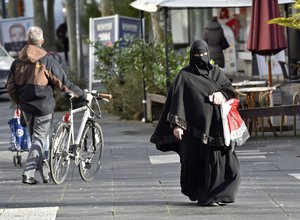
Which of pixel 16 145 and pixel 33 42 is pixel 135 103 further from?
pixel 33 42

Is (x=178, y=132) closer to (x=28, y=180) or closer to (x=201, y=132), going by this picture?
(x=201, y=132)

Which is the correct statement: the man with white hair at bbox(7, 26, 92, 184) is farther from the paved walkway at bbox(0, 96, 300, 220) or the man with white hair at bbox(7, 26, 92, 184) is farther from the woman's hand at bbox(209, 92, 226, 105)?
the woman's hand at bbox(209, 92, 226, 105)

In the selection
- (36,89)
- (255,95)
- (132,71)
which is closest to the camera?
(36,89)

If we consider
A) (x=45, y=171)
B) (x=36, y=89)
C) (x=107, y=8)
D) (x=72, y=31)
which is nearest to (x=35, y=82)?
(x=36, y=89)

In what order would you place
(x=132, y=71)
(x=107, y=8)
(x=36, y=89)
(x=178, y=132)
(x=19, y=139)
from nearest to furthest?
(x=178, y=132)
(x=36, y=89)
(x=19, y=139)
(x=132, y=71)
(x=107, y=8)

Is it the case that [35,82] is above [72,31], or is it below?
below

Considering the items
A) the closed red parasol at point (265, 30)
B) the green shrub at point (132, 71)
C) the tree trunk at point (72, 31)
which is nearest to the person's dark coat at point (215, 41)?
the green shrub at point (132, 71)

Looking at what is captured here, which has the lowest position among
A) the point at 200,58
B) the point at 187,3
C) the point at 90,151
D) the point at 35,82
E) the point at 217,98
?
the point at 90,151

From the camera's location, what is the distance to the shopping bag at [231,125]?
9000 millimetres

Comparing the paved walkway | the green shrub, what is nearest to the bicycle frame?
the paved walkway

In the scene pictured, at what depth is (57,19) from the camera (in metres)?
57.6

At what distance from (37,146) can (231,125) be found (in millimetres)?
2702

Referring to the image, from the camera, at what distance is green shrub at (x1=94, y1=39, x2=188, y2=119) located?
17.8 meters

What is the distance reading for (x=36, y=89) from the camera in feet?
35.9
